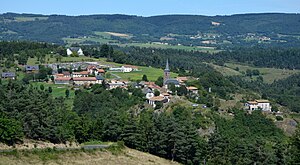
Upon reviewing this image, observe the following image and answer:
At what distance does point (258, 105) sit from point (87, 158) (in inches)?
2066

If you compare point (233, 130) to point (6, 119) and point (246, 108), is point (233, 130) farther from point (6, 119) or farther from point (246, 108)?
point (6, 119)

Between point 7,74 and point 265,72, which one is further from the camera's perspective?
point 265,72

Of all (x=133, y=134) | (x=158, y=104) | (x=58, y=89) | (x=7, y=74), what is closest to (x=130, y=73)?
(x=58, y=89)

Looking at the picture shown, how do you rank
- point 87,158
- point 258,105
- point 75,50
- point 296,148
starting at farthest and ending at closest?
1. point 75,50
2. point 258,105
3. point 87,158
4. point 296,148

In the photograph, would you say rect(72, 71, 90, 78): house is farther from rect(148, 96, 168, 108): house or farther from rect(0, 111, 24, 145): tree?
rect(0, 111, 24, 145): tree

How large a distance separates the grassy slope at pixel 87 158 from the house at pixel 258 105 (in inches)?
1632

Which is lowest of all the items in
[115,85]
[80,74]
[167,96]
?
[167,96]

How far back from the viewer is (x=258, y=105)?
89062 mm

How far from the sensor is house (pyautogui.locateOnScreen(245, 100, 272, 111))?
87.6 meters

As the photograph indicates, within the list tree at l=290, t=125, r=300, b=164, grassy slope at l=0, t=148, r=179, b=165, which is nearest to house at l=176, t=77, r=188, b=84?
grassy slope at l=0, t=148, r=179, b=165

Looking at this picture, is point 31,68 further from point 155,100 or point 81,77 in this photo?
point 155,100

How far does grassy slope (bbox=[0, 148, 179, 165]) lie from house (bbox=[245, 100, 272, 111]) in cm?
4146

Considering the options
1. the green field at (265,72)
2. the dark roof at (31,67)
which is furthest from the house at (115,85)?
the green field at (265,72)

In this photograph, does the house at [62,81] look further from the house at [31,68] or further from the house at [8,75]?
the house at [31,68]
